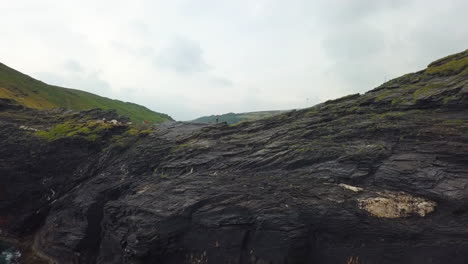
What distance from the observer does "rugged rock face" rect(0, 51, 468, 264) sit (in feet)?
83.1

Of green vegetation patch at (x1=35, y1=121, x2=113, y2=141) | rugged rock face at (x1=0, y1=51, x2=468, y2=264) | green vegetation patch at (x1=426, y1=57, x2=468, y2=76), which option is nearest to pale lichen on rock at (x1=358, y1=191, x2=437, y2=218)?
rugged rock face at (x1=0, y1=51, x2=468, y2=264)

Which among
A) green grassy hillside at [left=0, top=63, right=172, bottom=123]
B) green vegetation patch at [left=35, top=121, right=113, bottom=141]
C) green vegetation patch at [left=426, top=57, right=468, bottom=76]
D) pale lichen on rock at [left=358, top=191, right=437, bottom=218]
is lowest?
pale lichen on rock at [left=358, top=191, right=437, bottom=218]

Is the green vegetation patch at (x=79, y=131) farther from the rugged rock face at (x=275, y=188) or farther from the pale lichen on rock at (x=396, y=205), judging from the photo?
the pale lichen on rock at (x=396, y=205)

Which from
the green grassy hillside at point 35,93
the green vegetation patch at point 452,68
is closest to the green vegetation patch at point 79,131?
the green vegetation patch at point 452,68

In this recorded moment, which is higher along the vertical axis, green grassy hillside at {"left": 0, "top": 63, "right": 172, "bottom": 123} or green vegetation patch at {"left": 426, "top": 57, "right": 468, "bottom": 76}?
green grassy hillside at {"left": 0, "top": 63, "right": 172, "bottom": 123}

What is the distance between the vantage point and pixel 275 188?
3181 cm

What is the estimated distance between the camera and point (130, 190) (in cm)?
4075

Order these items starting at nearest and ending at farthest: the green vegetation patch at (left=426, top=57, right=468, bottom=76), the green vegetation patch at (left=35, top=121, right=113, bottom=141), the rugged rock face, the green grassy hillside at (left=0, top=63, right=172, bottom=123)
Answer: the rugged rock face
the green vegetation patch at (left=426, top=57, right=468, bottom=76)
the green vegetation patch at (left=35, top=121, right=113, bottom=141)
the green grassy hillside at (left=0, top=63, right=172, bottom=123)

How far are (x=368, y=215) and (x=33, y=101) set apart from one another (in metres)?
164

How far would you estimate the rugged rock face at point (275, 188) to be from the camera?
25.3 meters

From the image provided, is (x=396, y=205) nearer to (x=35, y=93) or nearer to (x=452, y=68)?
(x=452, y=68)

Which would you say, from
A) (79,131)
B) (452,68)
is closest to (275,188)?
(452,68)

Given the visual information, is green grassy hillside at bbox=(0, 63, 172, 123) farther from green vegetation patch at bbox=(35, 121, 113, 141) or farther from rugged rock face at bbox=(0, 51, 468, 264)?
rugged rock face at bbox=(0, 51, 468, 264)

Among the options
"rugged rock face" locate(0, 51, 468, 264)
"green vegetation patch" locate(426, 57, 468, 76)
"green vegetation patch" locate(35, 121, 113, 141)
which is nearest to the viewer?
"rugged rock face" locate(0, 51, 468, 264)
